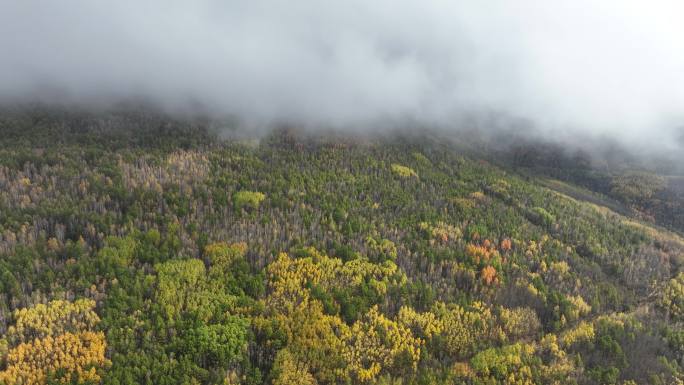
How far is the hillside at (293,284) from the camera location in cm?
1224

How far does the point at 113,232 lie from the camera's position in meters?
17.2

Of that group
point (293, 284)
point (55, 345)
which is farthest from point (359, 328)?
point (55, 345)

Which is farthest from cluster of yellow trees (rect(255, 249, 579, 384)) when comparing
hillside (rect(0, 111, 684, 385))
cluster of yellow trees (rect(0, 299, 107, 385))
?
cluster of yellow trees (rect(0, 299, 107, 385))

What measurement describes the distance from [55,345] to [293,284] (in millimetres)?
7945

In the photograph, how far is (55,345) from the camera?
1107 cm

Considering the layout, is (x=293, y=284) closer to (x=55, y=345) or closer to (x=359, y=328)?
(x=359, y=328)

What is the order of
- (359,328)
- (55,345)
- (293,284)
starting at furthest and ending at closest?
(293,284) → (359,328) → (55,345)

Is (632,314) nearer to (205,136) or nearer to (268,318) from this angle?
(268,318)

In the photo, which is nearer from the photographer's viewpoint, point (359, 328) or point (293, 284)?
point (359, 328)

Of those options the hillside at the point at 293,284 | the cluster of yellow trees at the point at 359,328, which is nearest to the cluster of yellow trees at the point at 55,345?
the hillside at the point at 293,284

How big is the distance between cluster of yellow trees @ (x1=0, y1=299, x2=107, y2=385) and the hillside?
0.18ft

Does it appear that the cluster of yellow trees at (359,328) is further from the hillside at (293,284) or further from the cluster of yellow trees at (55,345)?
the cluster of yellow trees at (55,345)

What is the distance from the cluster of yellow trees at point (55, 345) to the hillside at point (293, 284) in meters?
0.05

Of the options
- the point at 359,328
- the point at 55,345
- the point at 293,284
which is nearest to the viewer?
the point at 55,345
